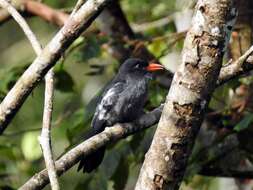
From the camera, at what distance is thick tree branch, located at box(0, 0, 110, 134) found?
3551mm

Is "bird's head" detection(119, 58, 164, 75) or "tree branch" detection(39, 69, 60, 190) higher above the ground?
"tree branch" detection(39, 69, 60, 190)

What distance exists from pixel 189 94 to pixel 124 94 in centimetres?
310

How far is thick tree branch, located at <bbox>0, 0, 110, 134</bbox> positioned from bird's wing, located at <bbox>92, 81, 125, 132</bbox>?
2.45m

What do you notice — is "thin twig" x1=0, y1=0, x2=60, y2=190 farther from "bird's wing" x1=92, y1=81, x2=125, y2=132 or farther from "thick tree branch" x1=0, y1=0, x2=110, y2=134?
"bird's wing" x1=92, y1=81, x2=125, y2=132

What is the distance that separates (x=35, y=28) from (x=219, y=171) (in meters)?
5.47

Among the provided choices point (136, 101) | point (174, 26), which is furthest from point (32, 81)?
point (174, 26)

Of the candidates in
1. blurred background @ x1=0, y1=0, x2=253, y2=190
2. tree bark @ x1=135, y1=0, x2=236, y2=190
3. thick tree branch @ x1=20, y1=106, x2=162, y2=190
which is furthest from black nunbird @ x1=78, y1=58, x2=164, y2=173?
tree bark @ x1=135, y1=0, x2=236, y2=190

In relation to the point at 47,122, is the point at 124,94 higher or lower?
lower

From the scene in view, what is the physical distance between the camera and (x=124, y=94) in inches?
251

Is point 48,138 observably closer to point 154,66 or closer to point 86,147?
point 86,147

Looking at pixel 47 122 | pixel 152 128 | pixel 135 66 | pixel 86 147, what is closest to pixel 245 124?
pixel 152 128

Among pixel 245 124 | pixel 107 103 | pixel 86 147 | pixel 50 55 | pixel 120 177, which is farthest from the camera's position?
pixel 107 103

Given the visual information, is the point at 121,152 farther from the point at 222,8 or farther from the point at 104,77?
the point at 104,77

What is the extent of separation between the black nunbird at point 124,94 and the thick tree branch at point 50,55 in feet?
7.53
